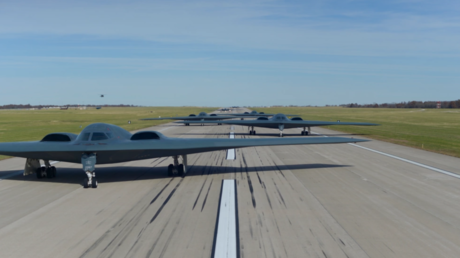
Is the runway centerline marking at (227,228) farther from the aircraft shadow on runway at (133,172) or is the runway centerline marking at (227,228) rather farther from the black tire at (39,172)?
the black tire at (39,172)

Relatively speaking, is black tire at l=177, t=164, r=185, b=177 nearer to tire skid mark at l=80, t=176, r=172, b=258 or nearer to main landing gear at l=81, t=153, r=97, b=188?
main landing gear at l=81, t=153, r=97, b=188

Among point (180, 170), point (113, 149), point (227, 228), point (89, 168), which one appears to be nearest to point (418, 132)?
point (180, 170)

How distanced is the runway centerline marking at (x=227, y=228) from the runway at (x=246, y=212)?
0.55 feet

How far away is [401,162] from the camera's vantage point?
18484 mm

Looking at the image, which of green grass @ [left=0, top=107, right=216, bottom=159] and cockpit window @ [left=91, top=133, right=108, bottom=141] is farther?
green grass @ [left=0, top=107, right=216, bottom=159]

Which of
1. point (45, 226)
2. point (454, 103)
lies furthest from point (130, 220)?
point (454, 103)

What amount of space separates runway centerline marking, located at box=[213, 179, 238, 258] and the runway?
0.17m

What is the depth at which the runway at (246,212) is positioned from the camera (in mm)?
7297

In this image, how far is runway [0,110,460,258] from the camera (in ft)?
23.9

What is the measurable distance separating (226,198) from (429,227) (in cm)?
549

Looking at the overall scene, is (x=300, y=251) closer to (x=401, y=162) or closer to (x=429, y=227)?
(x=429, y=227)

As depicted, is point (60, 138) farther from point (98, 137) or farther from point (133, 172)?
point (133, 172)

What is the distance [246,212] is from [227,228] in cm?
143

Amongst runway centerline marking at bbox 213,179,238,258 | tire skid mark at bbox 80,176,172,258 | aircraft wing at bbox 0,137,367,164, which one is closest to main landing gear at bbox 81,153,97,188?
aircraft wing at bbox 0,137,367,164
